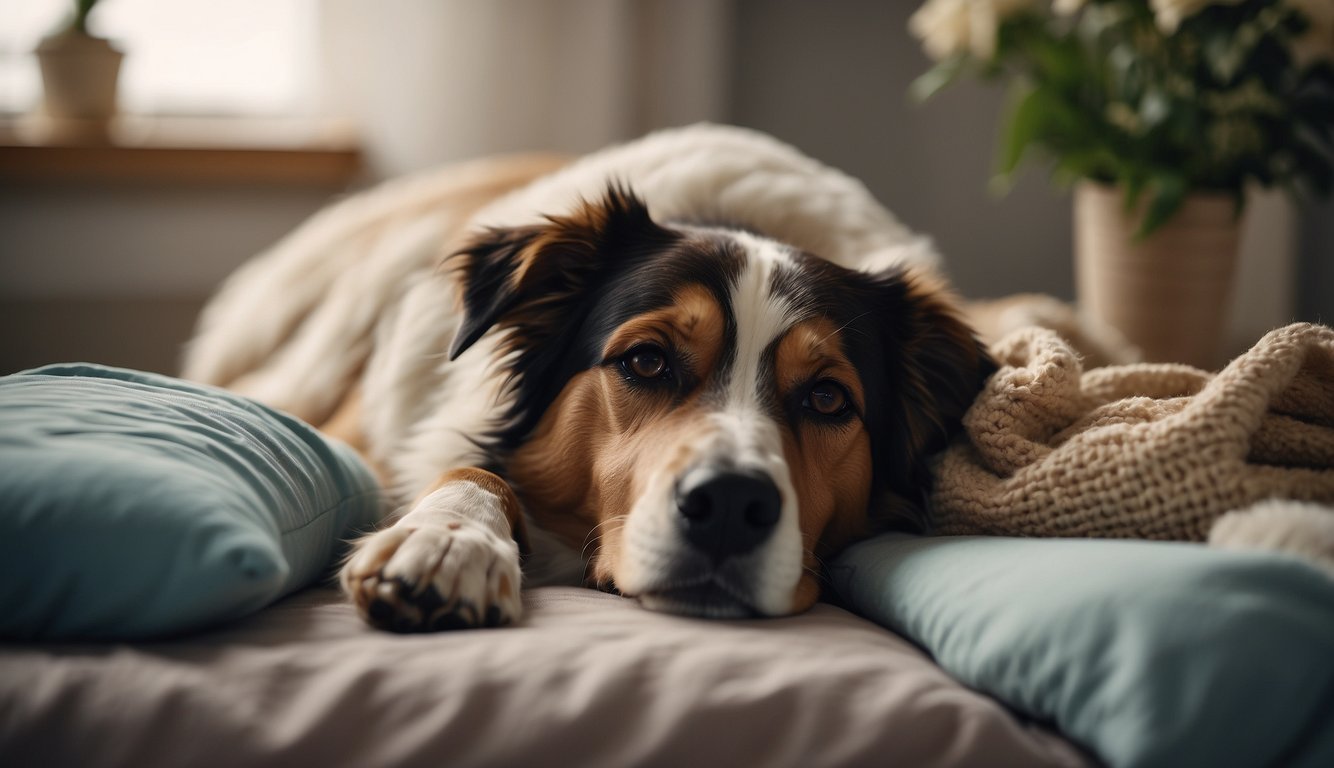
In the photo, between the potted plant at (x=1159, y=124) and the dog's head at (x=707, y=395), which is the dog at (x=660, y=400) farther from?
the potted plant at (x=1159, y=124)

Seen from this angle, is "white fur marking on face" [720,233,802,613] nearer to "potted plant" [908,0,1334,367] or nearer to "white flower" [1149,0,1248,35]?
"white flower" [1149,0,1248,35]

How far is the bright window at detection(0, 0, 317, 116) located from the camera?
345cm

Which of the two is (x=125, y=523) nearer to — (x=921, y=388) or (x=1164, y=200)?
(x=921, y=388)

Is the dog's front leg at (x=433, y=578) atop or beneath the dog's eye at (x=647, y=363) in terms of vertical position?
beneath

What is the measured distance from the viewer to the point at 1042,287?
381cm

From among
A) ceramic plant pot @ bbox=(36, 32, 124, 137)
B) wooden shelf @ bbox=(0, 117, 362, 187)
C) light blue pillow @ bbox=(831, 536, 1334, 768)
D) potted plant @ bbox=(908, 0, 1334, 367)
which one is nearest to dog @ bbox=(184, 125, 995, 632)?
light blue pillow @ bbox=(831, 536, 1334, 768)

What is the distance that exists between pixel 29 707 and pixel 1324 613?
101 cm

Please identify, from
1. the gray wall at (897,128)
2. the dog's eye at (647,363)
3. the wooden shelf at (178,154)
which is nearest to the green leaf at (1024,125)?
the gray wall at (897,128)

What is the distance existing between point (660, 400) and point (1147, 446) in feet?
1.88

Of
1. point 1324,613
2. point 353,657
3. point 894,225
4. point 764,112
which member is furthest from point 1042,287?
point 353,657

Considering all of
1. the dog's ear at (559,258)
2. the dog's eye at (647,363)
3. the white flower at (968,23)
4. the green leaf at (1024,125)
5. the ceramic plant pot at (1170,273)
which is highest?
the white flower at (968,23)

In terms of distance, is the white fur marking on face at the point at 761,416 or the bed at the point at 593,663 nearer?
the bed at the point at 593,663

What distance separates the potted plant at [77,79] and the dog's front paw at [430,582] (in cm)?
266

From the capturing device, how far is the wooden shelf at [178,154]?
10.3 feet
